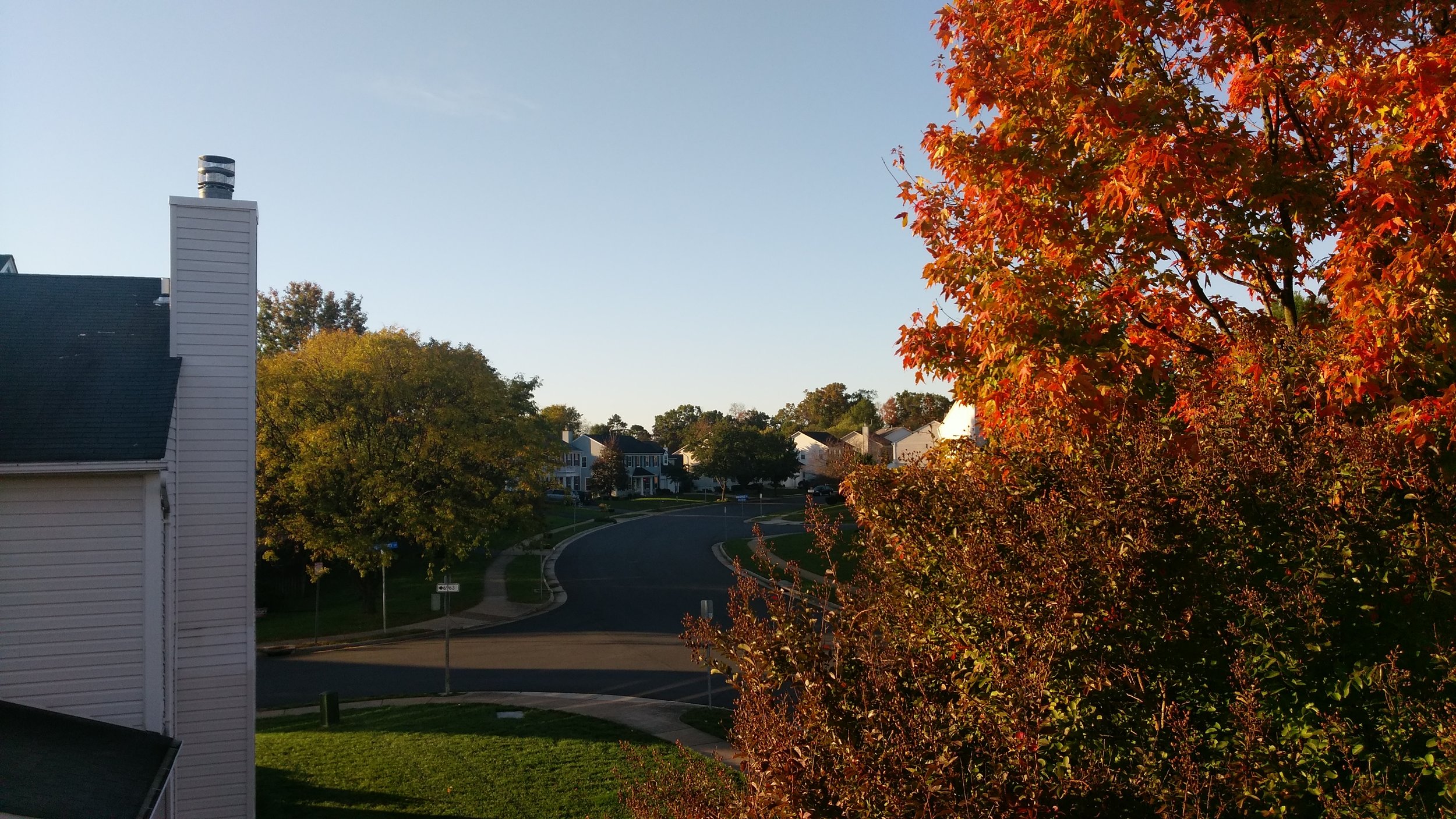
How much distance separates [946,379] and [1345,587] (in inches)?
136

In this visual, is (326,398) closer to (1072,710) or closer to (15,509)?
(15,509)

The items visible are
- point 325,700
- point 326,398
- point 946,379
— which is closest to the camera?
point 946,379

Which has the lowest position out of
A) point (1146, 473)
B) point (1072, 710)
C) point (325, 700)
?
point (325, 700)

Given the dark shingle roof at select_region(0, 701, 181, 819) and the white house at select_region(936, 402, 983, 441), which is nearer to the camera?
the dark shingle roof at select_region(0, 701, 181, 819)

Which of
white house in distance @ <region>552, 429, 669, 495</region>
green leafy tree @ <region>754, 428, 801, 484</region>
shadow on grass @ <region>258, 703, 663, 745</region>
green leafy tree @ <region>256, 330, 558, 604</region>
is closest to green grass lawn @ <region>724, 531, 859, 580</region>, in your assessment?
green leafy tree @ <region>256, 330, 558, 604</region>

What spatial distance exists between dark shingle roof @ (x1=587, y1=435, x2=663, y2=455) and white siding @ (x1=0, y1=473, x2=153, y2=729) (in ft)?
316

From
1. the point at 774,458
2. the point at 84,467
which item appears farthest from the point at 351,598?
the point at 774,458

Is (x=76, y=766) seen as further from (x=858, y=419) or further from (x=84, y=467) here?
(x=858, y=419)

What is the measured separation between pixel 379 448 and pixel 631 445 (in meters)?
80.5

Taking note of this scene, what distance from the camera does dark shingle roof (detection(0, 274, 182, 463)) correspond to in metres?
9.34

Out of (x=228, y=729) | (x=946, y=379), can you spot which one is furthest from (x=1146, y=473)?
(x=228, y=729)

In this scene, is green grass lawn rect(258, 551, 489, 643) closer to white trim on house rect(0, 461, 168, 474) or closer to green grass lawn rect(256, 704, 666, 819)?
green grass lawn rect(256, 704, 666, 819)

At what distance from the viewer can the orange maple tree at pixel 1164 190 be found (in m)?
5.81

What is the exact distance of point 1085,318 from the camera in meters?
6.78
